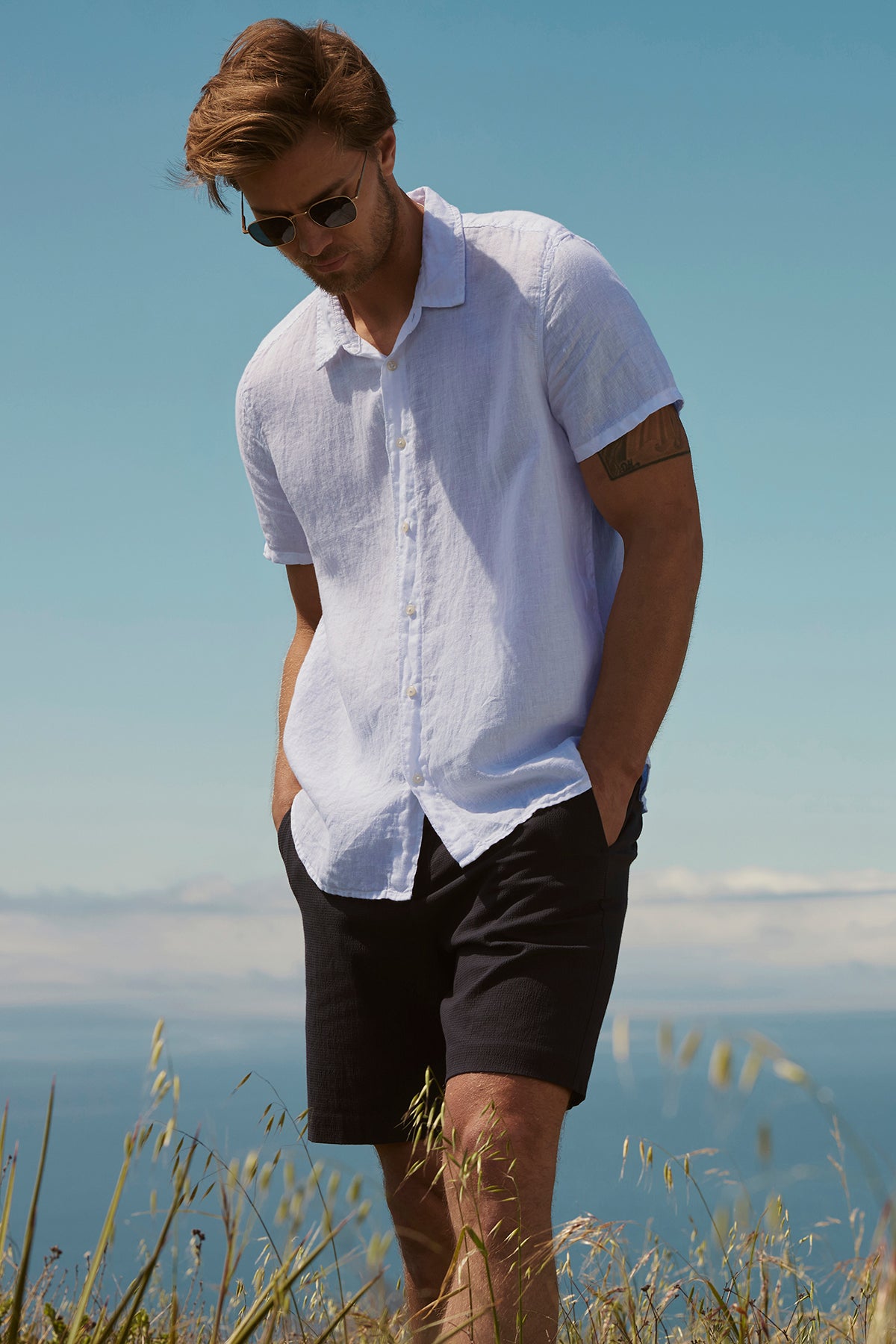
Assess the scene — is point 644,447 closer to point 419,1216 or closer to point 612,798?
point 612,798

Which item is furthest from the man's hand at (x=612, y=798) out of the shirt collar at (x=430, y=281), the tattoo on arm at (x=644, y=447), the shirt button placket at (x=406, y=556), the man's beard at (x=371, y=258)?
the man's beard at (x=371, y=258)

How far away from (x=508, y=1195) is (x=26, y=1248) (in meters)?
0.80

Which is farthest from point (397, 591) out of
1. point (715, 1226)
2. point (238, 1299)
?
point (238, 1299)

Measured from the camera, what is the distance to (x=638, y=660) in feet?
7.36

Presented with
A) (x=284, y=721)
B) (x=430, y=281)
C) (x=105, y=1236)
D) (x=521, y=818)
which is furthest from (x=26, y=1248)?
(x=430, y=281)

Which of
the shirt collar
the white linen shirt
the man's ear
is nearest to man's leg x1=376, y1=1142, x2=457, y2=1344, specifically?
the white linen shirt

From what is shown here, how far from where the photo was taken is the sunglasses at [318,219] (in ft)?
8.05

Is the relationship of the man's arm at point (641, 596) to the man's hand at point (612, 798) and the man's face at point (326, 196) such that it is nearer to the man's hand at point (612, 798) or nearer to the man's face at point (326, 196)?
the man's hand at point (612, 798)

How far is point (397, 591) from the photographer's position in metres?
2.49

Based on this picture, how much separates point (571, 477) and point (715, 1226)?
1.40m

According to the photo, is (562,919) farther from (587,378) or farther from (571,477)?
(587,378)

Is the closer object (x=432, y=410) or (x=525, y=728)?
(x=525, y=728)

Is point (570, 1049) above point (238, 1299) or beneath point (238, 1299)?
above

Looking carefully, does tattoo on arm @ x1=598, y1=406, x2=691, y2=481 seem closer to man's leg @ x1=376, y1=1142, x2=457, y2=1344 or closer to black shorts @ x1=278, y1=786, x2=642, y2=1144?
black shorts @ x1=278, y1=786, x2=642, y2=1144
